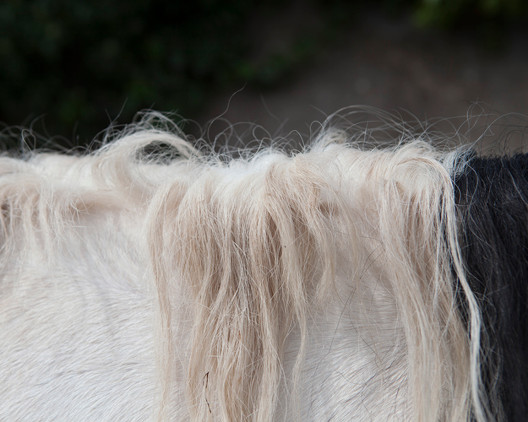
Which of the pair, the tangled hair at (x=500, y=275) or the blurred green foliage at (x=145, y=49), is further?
the blurred green foliage at (x=145, y=49)

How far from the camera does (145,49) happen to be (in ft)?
10.0

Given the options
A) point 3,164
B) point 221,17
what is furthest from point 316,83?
point 3,164

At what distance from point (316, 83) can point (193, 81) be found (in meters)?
0.80

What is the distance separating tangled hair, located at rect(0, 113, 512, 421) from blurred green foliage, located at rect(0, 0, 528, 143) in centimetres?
226

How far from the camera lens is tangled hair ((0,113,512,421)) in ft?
1.51

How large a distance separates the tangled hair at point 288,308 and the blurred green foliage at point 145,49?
7.40 feet

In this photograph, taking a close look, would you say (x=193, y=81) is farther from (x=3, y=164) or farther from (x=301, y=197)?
(x=301, y=197)

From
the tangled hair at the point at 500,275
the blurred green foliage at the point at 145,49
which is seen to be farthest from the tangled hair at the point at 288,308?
the blurred green foliage at the point at 145,49

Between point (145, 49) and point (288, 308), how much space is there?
113 inches

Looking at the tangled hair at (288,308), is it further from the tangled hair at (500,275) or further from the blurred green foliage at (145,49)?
the blurred green foliage at (145,49)

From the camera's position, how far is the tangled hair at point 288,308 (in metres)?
0.46

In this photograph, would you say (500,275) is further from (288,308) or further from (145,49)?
(145,49)

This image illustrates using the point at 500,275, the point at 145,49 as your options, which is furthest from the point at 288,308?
the point at 145,49

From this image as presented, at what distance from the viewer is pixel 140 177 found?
2.01ft
